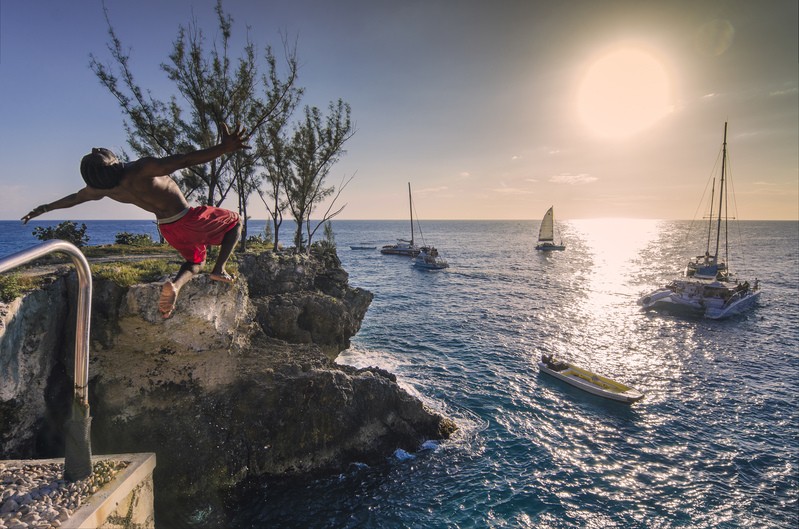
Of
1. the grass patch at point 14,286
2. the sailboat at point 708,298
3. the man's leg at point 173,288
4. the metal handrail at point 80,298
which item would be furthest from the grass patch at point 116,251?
the sailboat at point 708,298

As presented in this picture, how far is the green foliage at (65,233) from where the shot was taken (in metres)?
24.9

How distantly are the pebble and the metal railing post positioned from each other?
0.63 feet

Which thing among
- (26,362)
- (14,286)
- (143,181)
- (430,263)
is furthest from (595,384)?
(430,263)

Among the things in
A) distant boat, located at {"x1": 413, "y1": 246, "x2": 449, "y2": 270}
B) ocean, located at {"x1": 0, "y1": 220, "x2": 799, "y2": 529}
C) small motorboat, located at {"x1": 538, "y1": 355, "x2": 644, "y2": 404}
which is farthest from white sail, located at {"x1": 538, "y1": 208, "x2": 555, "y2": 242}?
small motorboat, located at {"x1": 538, "y1": 355, "x2": 644, "y2": 404}

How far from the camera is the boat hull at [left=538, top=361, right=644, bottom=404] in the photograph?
71.0 ft

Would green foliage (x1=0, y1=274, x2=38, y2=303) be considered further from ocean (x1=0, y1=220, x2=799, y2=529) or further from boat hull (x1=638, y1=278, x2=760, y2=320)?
boat hull (x1=638, y1=278, x2=760, y2=320)

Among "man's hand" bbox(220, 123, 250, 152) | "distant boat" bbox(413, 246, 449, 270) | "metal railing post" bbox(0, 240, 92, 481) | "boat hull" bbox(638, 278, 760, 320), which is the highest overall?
"man's hand" bbox(220, 123, 250, 152)

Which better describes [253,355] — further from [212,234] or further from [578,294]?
[578,294]

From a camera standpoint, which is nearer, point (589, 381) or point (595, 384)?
point (595, 384)

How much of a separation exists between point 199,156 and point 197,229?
156cm

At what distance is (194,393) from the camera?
519 inches

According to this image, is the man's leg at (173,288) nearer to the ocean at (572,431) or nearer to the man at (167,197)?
the man at (167,197)

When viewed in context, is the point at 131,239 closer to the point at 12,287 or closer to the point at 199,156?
the point at 12,287

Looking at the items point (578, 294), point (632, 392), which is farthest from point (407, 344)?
point (578, 294)
